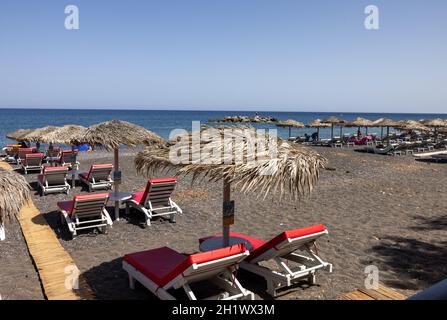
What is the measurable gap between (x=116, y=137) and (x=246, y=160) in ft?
16.5

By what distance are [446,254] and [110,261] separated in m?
5.84

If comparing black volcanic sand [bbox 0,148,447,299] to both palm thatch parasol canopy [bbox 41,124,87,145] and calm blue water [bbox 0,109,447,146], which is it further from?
calm blue water [bbox 0,109,447,146]

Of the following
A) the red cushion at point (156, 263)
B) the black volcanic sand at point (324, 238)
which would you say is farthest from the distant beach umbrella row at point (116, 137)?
the red cushion at point (156, 263)

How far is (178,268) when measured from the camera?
402 centimetres

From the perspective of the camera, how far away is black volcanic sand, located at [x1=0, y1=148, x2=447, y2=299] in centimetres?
511

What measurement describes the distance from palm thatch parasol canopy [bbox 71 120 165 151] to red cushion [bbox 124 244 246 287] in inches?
146

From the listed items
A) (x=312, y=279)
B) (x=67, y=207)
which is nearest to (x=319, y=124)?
(x=67, y=207)

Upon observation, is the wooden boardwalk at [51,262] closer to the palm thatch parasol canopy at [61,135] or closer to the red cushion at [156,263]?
the red cushion at [156,263]

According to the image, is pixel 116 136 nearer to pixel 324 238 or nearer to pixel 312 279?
pixel 324 238

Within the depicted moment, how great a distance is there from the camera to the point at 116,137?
842cm

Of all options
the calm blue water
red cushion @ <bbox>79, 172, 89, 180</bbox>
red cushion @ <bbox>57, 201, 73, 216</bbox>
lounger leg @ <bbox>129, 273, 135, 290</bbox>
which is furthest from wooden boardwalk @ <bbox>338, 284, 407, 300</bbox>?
the calm blue water

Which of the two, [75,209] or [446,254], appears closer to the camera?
[446,254]
